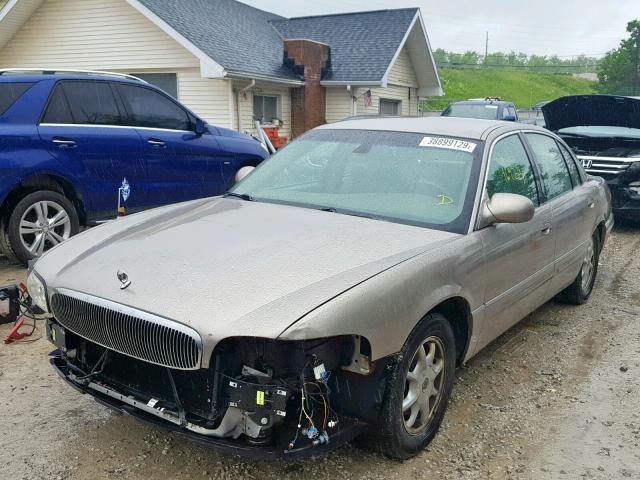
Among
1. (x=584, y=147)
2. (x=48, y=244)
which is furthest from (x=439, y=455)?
(x=584, y=147)

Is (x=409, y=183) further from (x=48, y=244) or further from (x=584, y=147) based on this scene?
(x=584, y=147)

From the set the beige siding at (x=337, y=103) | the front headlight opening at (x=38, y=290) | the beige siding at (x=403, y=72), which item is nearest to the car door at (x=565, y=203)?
the front headlight opening at (x=38, y=290)

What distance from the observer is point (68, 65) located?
54.9ft

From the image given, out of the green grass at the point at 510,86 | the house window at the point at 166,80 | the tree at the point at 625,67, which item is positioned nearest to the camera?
the house window at the point at 166,80

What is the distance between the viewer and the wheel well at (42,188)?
19.4 feet

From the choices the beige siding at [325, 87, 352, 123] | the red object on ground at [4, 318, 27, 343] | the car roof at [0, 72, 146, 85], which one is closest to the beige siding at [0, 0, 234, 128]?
the beige siding at [325, 87, 352, 123]

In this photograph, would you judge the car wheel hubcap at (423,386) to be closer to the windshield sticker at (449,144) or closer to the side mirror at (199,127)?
the windshield sticker at (449,144)

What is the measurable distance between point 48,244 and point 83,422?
3.38 metres

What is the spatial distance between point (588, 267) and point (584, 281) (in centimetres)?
14

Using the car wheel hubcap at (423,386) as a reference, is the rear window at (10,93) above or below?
above

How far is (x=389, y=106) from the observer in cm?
2172

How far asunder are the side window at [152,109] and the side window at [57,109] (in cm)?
73

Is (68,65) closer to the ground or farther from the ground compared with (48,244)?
farther from the ground

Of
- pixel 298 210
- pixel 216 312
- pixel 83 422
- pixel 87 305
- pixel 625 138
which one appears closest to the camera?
pixel 216 312
